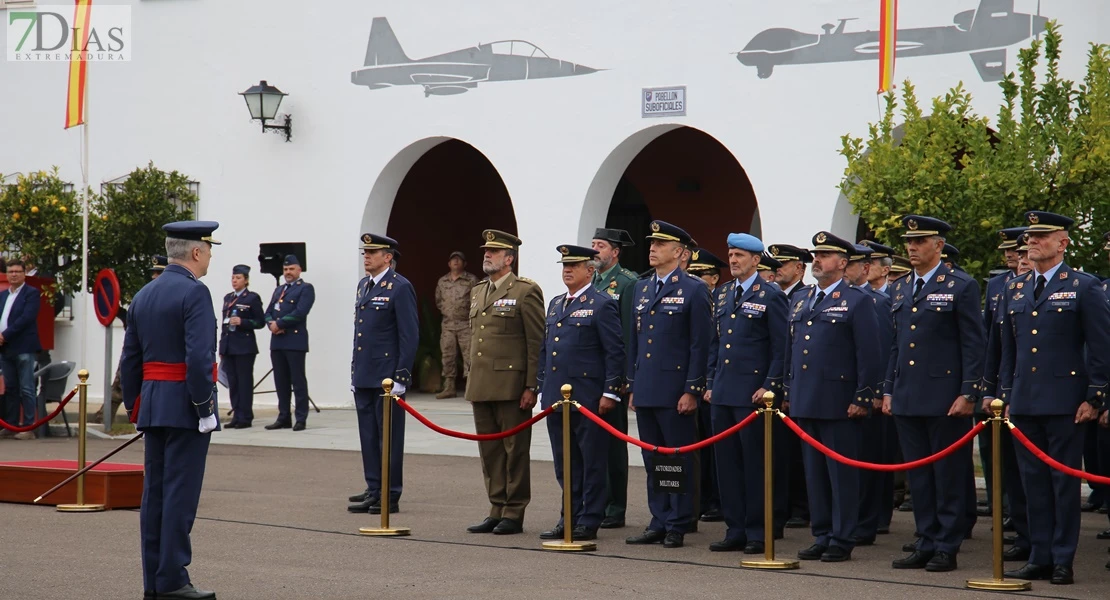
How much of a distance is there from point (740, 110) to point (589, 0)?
7.99 feet

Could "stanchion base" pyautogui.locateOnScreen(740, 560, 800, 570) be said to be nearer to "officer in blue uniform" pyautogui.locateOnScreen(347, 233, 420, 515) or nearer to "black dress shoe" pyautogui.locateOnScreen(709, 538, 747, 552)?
"black dress shoe" pyautogui.locateOnScreen(709, 538, 747, 552)

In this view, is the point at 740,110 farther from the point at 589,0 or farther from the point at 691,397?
the point at 691,397

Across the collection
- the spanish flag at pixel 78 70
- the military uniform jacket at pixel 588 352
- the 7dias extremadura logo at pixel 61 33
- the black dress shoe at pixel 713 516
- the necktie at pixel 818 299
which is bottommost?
the black dress shoe at pixel 713 516

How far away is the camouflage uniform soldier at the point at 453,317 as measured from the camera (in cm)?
2006

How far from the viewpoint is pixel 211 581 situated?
7.61 meters

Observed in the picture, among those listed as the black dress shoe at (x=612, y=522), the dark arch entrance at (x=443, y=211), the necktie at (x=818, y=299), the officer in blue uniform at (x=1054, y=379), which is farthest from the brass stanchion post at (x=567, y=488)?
the dark arch entrance at (x=443, y=211)

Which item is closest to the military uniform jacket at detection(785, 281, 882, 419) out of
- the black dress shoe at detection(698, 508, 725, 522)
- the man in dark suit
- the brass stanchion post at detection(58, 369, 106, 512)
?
the black dress shoe at detection(698, 508, 725, 522)

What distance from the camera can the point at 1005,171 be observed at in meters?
10.2

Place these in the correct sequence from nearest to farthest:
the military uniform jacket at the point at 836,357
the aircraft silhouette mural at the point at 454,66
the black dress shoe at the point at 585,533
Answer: the military uniform jacket at the point at 836,357, the black dress shoe at the point at 585,533, the aircraft silhouette mural at the point at 454,66

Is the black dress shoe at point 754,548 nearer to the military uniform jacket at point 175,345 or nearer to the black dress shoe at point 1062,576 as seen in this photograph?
the black dress shoe at point 1062,576

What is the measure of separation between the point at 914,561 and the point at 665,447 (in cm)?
176

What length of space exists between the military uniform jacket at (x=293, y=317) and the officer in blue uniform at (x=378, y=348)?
6.00 meters

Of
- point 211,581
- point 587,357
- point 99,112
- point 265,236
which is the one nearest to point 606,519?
point 587,357

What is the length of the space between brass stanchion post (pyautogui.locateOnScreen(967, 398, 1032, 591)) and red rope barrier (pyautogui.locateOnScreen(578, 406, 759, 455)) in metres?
1.45
